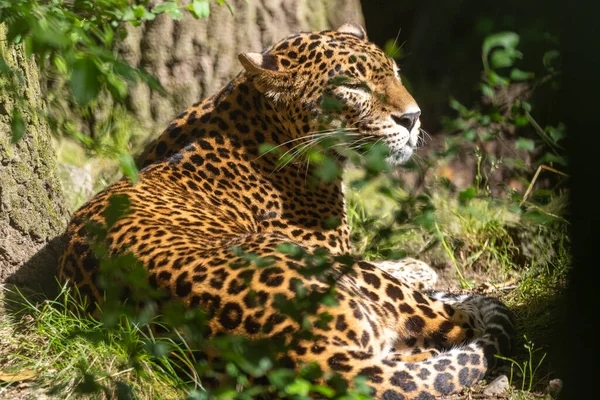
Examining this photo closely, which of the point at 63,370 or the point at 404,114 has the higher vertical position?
the point at 404,114

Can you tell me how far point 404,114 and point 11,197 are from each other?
2859 mm

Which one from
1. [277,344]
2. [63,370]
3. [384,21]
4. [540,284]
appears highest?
[384,21]

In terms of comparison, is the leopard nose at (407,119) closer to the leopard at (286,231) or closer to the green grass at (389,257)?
the leopard at (286,231)

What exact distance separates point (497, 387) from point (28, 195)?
3.44 m

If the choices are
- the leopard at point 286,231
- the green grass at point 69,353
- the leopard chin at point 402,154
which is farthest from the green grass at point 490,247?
the green grass at point 69,353

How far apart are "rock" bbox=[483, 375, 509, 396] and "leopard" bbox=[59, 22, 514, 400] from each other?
9cm

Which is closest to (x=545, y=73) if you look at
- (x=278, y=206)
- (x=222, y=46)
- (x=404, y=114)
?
(x=404, y=114)

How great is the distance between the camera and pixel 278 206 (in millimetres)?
6363

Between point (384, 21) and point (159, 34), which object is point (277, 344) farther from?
point (384, 21)

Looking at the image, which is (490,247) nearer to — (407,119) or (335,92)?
(407,119)

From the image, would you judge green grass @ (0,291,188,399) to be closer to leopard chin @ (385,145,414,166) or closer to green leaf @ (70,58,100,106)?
green leaf @ (70,58,100,106)

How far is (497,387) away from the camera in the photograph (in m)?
4.97

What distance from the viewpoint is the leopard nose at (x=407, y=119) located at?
20.6 ft

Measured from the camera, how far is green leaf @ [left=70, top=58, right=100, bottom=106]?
2564 mm
